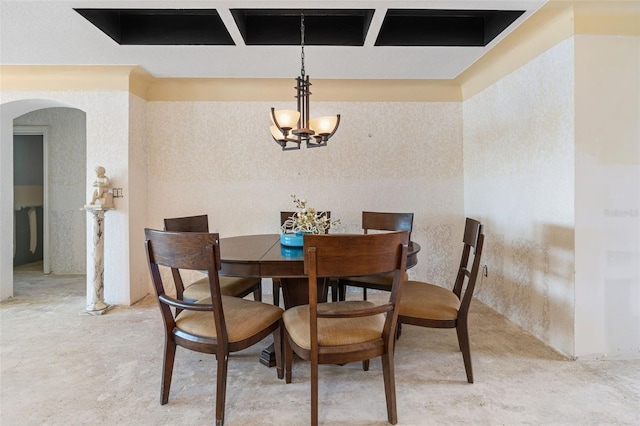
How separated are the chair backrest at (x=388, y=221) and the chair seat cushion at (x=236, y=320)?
4.53ft

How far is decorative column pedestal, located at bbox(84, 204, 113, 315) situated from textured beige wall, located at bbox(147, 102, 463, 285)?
0.55 metres

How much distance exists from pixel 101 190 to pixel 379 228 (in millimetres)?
2633

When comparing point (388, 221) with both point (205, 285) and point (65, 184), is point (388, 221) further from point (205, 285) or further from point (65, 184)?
point (65, 184)

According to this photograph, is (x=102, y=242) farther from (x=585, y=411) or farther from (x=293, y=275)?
(x=585, y=411)

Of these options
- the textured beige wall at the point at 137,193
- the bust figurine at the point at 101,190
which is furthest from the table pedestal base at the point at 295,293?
the bust figurine at the point at 101,190

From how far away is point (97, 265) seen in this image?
120 inches

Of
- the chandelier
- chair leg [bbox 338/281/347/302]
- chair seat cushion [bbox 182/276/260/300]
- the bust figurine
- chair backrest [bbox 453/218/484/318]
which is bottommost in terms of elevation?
chair leg [bbox 338/281/347/302]

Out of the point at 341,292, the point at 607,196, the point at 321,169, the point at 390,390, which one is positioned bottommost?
the point at 390,390

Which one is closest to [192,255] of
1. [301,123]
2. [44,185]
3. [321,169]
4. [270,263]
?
[270,263]

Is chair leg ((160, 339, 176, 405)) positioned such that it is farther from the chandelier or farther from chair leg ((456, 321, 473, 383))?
chair leg ((456, 321, 473, 383))

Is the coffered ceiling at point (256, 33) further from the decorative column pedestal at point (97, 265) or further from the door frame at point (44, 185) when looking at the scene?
the door frame at point (44, 185)

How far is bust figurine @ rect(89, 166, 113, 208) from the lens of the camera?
3014 mm

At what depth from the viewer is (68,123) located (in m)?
4.32

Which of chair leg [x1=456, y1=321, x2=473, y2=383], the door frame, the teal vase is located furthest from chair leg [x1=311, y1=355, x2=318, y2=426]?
the door frame
